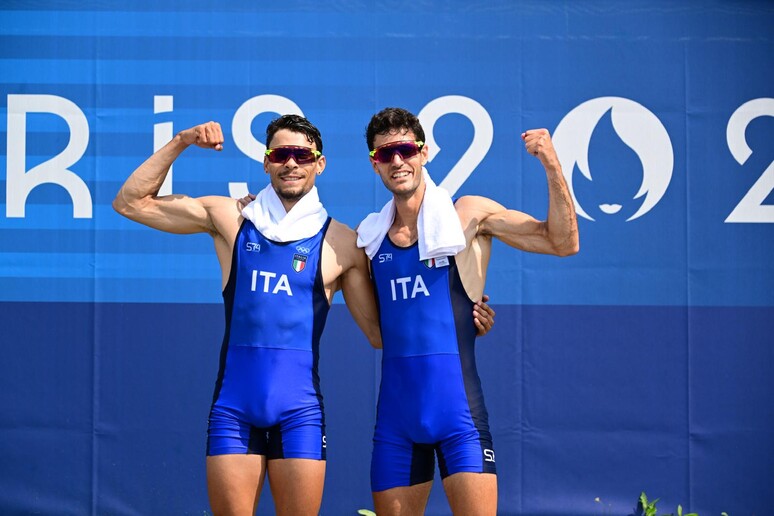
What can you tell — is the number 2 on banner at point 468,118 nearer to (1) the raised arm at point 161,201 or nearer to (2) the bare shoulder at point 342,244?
(2) the bare shoulder at point 342,244

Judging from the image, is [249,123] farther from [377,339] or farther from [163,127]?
[377,339]

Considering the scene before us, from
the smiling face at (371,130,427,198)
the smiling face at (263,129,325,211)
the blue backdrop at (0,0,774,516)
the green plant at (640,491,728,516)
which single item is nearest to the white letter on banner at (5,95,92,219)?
the blue backdrop at (0,0,774,516)

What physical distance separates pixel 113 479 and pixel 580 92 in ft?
11.8

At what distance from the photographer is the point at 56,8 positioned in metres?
5.84

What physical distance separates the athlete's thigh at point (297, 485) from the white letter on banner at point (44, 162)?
103 inches

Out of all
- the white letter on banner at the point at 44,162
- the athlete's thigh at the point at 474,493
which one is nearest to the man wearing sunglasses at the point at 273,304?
the athlete's thigh at the point at 474,493

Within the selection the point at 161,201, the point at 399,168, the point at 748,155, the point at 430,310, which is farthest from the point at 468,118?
the point at 161,201

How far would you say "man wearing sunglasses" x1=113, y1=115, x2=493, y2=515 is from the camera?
3.89 m

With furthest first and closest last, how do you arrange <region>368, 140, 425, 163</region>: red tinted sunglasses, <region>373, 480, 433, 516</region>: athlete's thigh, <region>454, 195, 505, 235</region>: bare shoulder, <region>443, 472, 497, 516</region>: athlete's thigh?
<region>454, 195, 505, 235</region>: bare shoulder, <region>368, 140, 425, 163</region>: red tinted sunglasses, <region>373, 480, 433, 516</region>: athlete's thigh, <region>443, 472, 497, 516</region>: athlete's thigh

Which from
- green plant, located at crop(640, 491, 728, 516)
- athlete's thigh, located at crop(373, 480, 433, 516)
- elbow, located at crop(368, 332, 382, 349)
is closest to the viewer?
athlete's thigh, located at crop(373, 480, 433, 516)

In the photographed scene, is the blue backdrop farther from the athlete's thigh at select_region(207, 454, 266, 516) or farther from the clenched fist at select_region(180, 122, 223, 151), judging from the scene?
the athlete's thigh at select_region(207, 454, 266, 516)

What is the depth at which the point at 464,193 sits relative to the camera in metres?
5.79

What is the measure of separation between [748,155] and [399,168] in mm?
2752

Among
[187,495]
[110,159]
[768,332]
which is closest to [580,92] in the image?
[768,332]
